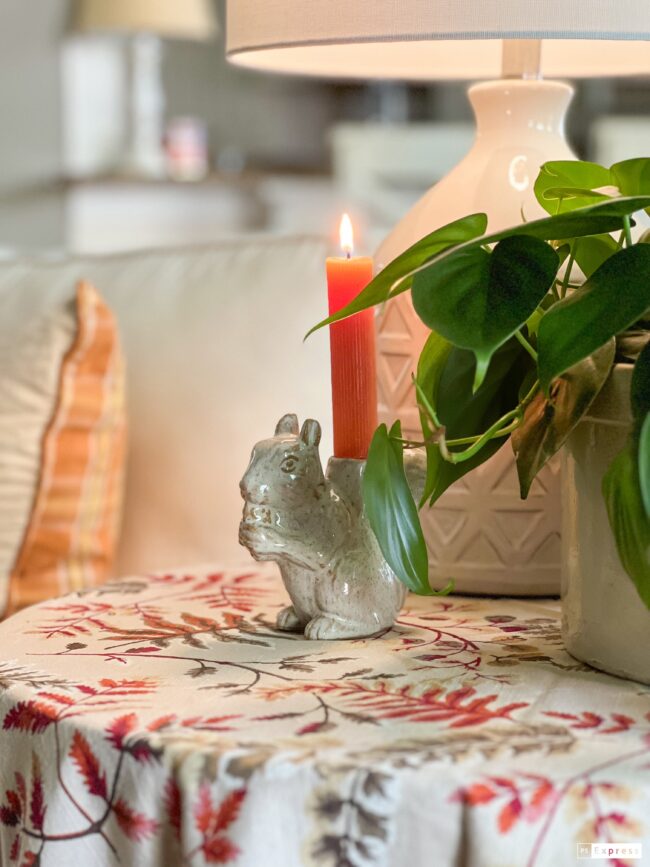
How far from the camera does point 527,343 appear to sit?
1.96 ft

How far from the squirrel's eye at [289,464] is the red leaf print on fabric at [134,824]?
202 mm

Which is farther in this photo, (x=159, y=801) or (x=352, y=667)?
(x=352, y=667)

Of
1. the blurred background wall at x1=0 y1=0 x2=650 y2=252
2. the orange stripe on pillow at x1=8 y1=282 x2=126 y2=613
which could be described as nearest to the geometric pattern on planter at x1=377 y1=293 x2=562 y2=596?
the orange stripe on pillow at x1=8 y1=282 x2=126 y2=613

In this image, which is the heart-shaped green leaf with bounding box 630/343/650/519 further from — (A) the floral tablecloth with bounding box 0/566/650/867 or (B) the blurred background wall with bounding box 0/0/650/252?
(B) the blurred background wall with bounding box 0/0/650/252

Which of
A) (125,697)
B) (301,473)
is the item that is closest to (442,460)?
(301,473)

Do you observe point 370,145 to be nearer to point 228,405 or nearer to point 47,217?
point 47,217

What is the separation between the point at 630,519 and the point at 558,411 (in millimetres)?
77

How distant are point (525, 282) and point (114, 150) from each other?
298 centimetres

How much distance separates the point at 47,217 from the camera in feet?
10.2

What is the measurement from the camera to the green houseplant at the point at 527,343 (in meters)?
0.54

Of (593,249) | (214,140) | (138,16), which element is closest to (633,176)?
(593,249)

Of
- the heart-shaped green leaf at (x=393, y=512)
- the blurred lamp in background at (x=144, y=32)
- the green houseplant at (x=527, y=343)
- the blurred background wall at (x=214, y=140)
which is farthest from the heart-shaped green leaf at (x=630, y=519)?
the blurred lamp in background at (x=144, y=32)

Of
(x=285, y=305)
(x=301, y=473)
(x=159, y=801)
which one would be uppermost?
(x=285, y=305)

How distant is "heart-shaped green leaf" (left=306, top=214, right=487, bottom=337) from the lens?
575 mm
